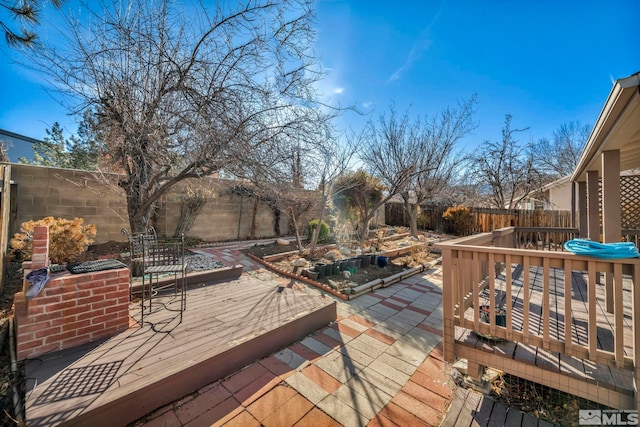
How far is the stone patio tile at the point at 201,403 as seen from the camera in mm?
1724

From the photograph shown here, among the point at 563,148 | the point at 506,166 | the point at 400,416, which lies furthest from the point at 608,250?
the point at 563,148

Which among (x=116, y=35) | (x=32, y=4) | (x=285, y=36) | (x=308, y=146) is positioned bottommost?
(x=308, y=146)

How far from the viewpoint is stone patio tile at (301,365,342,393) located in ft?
6.82

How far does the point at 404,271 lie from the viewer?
5.57 m

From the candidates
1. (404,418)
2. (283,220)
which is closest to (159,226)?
(283,220)

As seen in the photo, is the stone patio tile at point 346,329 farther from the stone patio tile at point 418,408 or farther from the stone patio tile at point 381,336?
the stone patio tile at point 418,408

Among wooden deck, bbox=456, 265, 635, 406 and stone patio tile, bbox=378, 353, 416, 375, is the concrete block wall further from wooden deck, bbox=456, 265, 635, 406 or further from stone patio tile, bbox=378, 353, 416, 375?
wooden deck, bbox=456, 265, 635, 406

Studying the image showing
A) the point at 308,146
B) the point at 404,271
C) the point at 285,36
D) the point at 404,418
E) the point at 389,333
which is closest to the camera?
the point at 404,418

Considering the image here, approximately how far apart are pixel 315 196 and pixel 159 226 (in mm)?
4645

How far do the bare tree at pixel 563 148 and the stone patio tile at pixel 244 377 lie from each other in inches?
788

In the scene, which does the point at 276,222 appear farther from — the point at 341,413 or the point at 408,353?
the point at 341,413

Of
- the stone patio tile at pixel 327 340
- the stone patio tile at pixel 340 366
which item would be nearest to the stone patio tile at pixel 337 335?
the stone patio tile at pixel 327 340

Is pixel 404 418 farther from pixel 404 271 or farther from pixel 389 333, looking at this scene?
pixel 404 271

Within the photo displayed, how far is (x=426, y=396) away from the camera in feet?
6.62
